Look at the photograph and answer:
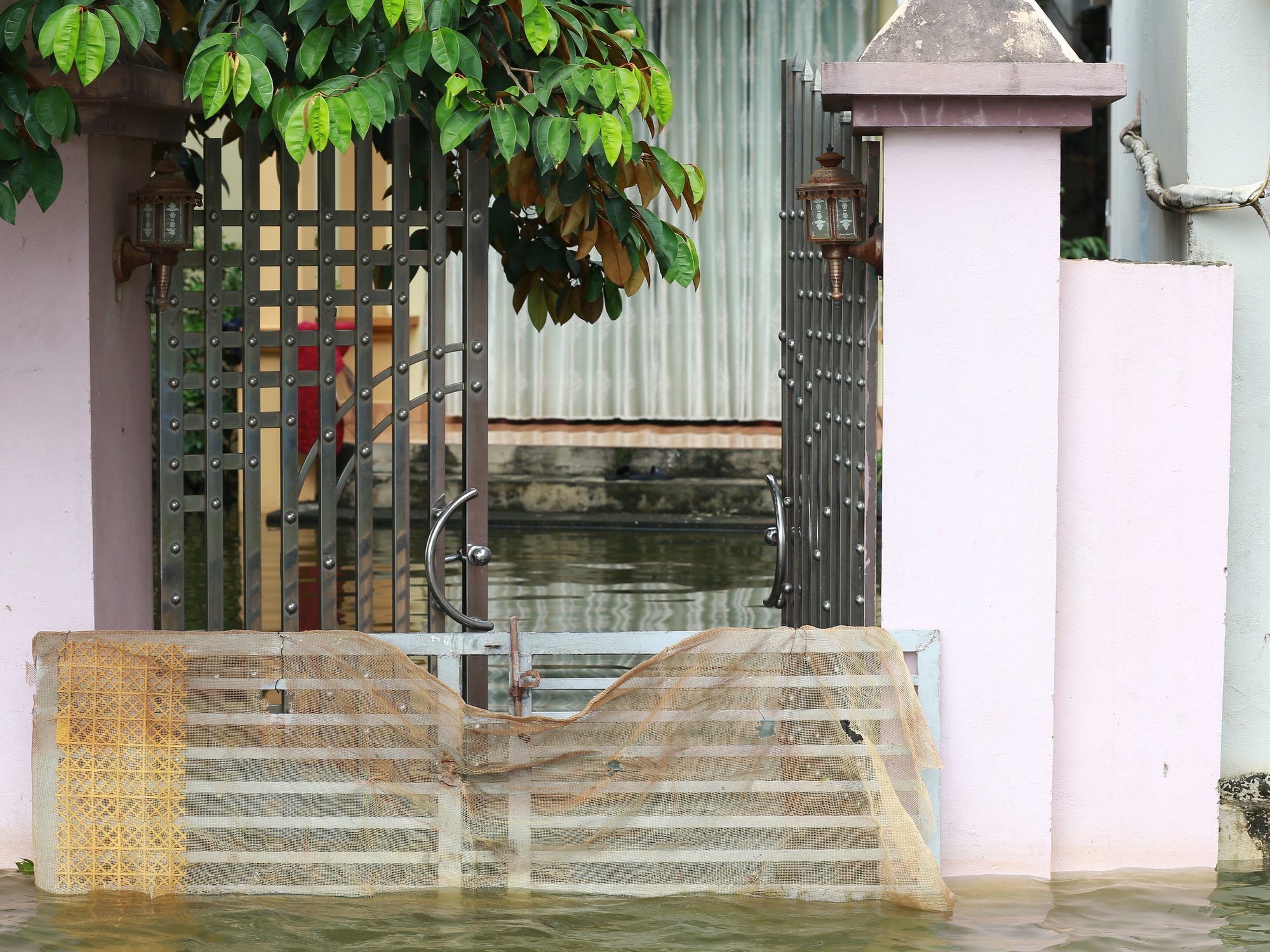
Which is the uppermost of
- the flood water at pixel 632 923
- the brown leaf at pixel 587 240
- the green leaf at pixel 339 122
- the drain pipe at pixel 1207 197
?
the green leaf at pixel 339 122

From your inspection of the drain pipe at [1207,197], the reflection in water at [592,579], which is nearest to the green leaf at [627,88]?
the drain pipe at [1207,197]

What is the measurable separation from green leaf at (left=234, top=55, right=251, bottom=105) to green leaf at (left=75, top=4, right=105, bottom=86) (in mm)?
299

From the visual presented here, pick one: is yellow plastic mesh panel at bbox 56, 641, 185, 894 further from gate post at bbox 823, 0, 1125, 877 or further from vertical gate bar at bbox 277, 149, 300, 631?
gate post at bbox 823, 0, 1125, 877

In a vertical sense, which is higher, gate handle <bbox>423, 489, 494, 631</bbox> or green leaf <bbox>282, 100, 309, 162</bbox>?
green leaf <bbox>282, 100, 309, 162</bbox>

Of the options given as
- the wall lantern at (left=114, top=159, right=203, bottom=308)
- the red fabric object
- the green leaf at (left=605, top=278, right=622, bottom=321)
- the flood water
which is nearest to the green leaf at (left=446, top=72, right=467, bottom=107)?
the wall lantern at (left=114, top=159, right=203, bottom=308)

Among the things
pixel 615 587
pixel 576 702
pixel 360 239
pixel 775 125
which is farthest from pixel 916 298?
pixel 775 125

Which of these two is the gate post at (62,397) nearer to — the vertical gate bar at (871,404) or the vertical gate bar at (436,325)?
the vertical gate bar at (436,325)

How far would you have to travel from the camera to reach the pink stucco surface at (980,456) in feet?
12.4

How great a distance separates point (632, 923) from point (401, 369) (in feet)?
5.42

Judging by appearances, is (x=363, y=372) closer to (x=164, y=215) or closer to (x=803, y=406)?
(x=164, y=215)

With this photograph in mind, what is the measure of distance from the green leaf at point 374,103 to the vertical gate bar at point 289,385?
582mm

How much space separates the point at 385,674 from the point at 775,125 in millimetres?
8731

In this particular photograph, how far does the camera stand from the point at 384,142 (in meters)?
4.31

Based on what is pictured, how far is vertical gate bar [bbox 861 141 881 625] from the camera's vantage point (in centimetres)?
396
